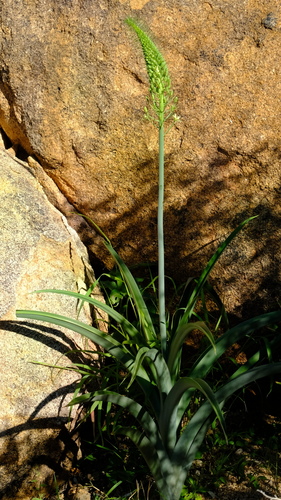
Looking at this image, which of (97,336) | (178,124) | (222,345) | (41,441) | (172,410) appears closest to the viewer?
(172,410)

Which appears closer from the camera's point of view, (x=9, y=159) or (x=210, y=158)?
(x=210, y=158)

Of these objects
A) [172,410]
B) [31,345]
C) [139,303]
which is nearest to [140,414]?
[172,410]

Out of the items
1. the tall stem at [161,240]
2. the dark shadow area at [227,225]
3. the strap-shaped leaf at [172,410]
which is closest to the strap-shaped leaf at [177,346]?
the tall stem at [161,240]

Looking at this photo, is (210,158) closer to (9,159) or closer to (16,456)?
(9,159)

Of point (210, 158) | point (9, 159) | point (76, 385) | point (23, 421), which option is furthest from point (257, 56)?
point (23, 421)

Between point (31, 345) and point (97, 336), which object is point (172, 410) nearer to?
point (97, 336)
